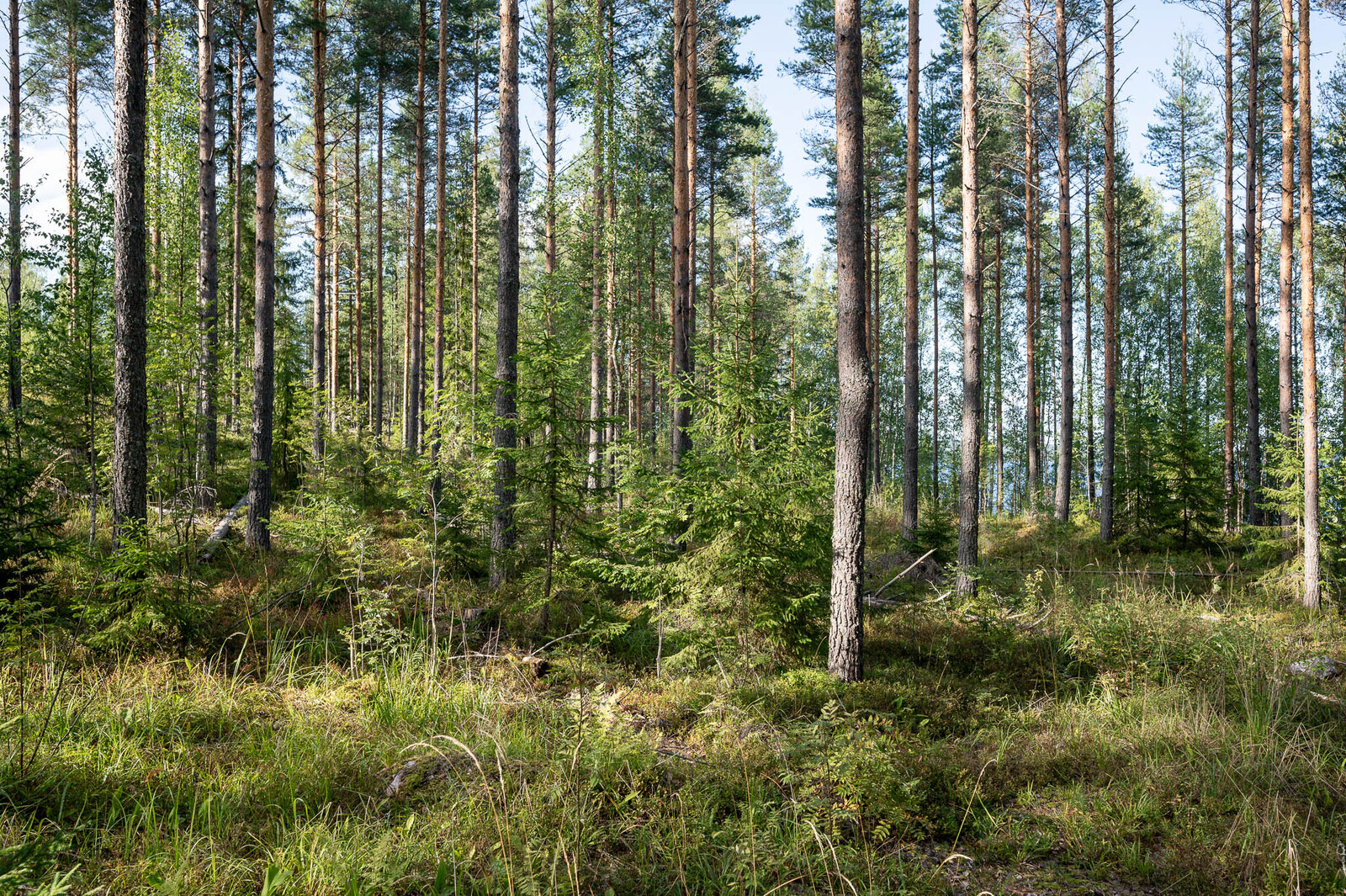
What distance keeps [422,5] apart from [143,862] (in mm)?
17918

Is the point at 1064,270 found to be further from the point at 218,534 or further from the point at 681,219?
the point at 218,534

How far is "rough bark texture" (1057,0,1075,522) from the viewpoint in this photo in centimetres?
1400

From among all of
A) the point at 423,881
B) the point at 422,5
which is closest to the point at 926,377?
the point at 422,5

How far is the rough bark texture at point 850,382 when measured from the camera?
5.59m

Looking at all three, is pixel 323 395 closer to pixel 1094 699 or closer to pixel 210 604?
pixel 210 604

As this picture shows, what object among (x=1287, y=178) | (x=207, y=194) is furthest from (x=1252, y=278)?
(x=207, y=194)

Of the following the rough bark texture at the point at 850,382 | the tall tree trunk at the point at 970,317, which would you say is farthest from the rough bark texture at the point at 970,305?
the rough bark texture at the point at 850,382

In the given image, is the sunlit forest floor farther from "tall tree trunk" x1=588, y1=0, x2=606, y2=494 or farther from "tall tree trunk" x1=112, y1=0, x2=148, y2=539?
"tall tree trunk" x1=588, y1=0, x2=606, y2=494

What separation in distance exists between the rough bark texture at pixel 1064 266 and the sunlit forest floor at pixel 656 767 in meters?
10.0

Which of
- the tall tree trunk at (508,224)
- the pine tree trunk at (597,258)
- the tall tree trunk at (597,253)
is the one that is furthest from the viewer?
the pine tree trunk at (597,258)

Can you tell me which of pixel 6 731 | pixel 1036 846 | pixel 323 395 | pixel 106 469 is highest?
pixel 323 395

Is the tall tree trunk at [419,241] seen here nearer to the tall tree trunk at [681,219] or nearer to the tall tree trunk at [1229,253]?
the tall tree trunk at [681,219]

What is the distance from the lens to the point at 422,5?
50.6ft

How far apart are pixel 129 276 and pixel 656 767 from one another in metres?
6.16
